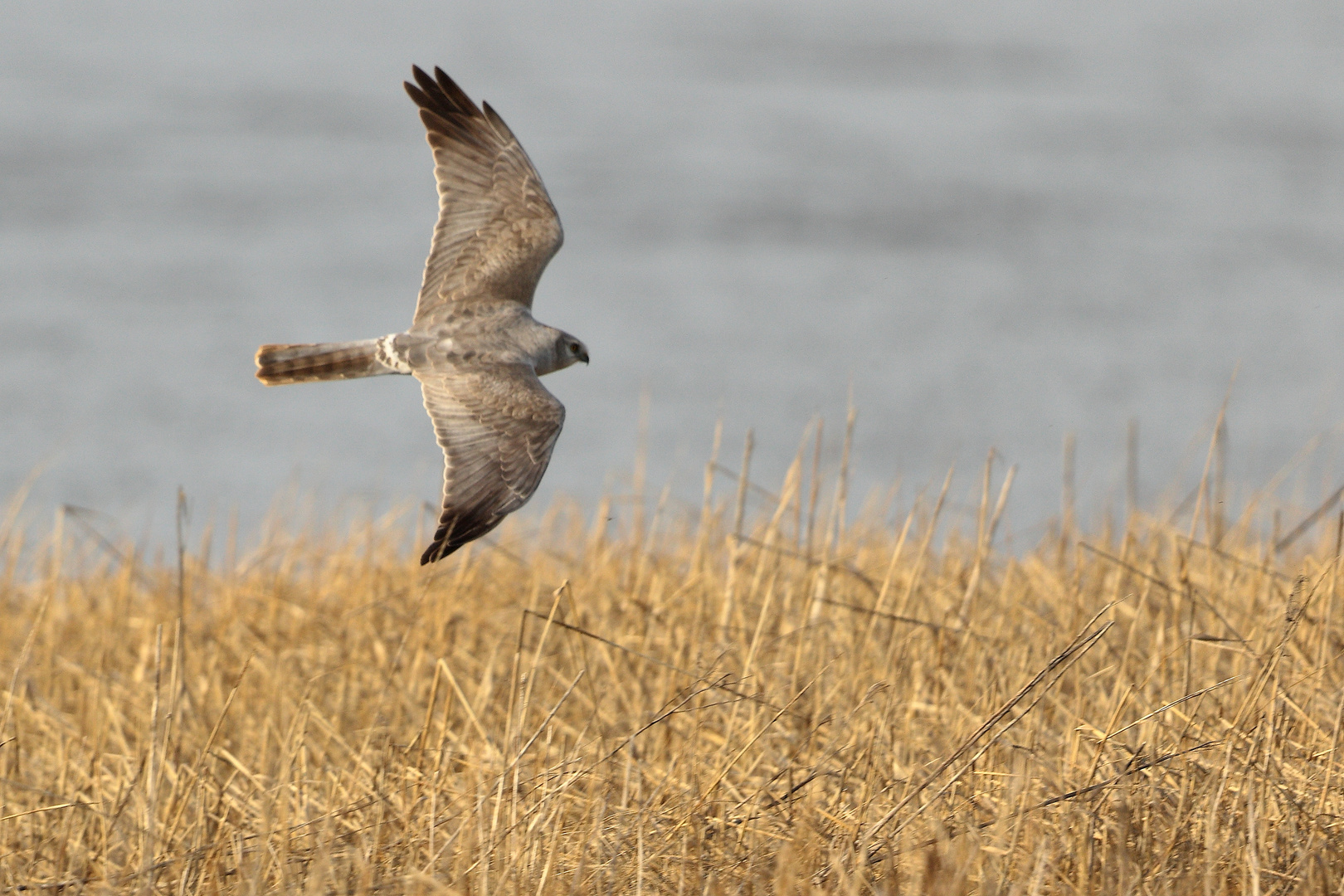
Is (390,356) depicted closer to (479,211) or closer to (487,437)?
(487,437)

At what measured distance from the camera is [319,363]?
180 inches

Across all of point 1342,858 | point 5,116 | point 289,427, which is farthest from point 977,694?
point 5,116

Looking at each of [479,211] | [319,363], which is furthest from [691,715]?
[479,211]

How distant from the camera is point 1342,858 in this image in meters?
3.24

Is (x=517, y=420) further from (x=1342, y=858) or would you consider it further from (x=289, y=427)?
(x=289, y=427)

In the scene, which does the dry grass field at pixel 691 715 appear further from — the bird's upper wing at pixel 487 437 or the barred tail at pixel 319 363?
the barred tail at pixel 319 363

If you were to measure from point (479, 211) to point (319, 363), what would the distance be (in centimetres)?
93

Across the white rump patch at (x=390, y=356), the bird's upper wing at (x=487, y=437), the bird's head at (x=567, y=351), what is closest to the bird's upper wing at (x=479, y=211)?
the bird's head at (x=567, y=351)

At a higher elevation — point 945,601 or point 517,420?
point 517,420

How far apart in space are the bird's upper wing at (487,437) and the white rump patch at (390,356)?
0.05 metres

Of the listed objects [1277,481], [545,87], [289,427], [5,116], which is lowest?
[289,427]

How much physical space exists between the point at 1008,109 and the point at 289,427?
62.8 feet

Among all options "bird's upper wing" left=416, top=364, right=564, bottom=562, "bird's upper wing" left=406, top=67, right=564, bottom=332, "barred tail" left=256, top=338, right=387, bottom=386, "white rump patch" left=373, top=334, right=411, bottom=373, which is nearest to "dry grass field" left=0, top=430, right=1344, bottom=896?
"bird's upper wing" left=416, top=364, right=564, bottom=562

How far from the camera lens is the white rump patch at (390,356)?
4465 mm
